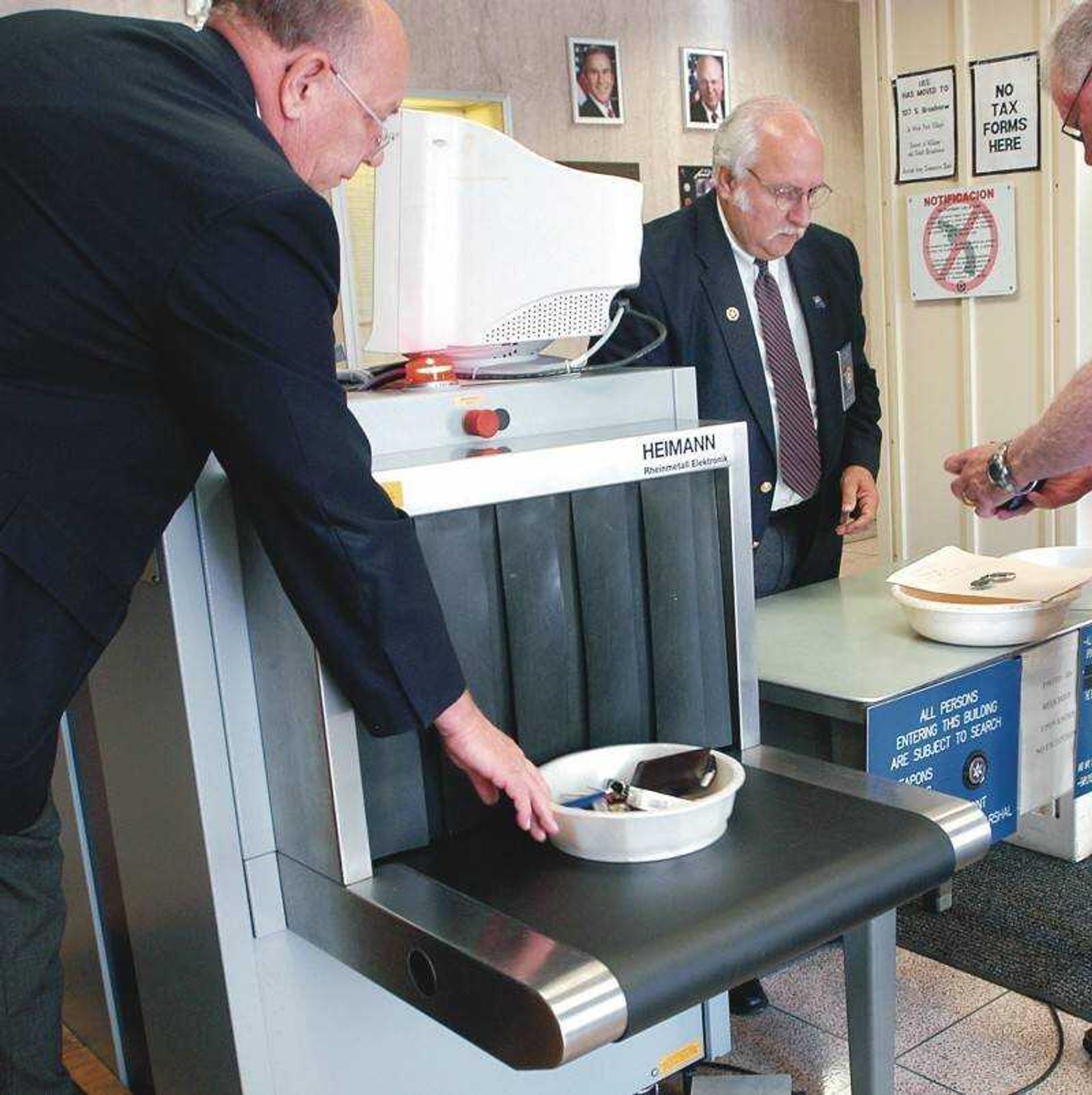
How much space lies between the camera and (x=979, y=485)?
2.10m

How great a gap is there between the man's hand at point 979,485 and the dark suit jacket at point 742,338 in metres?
0.37

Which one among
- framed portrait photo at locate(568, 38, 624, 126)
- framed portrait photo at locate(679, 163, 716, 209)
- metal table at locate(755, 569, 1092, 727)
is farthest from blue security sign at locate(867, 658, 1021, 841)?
framed portrait photo at locate(679, 163, 716, 209)

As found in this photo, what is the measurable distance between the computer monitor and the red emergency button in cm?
12

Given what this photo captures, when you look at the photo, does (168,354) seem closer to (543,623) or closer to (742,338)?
(543,623)

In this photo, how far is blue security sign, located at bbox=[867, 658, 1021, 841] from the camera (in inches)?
66.6

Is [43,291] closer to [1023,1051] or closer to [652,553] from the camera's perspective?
[652,553]

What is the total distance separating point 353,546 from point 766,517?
1417mm

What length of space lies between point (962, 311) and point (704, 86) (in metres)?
2.79

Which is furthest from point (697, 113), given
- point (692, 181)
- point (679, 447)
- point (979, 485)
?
point (679, 447)

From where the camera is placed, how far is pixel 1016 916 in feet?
8.38

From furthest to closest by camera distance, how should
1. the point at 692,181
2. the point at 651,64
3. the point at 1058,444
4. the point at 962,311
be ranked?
the point at 692,181 < the point at 651,64 < the point at 962,311 < the point at 1058,444

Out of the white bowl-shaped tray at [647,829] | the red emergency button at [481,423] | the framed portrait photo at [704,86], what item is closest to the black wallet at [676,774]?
the white bowl-shaped tray at [647,829]

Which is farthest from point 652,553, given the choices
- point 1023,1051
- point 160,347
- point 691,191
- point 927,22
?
point 691,191

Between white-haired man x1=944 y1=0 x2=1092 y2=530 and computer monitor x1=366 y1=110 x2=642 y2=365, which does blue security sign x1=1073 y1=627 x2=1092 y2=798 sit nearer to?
white-haired man x1=944 y1=0 x2=1092 y2=530
